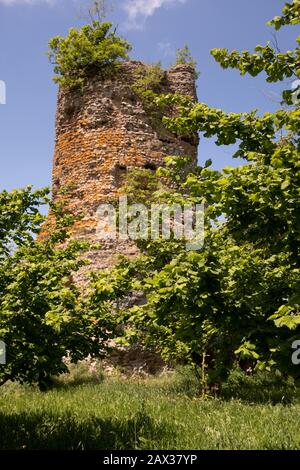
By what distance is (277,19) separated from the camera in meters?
4.98

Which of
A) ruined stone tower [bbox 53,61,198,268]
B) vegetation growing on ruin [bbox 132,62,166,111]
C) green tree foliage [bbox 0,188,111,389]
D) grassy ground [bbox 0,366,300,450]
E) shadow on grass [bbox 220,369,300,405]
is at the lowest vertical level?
shadow on grass [bbox 220,369,300,405]

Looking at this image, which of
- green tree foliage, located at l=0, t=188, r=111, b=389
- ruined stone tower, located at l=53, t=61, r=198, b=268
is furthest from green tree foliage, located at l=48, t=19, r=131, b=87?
green tree foliage, located at l=0, t=188, r=111, b=389

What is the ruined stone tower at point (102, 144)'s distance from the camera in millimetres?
15312

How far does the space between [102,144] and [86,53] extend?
382 cm

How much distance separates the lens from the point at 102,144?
1595cm

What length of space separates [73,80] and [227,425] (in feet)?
47.3

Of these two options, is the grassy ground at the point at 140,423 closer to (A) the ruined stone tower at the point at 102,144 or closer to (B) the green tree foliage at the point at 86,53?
(A) the ruined stone tower at the point at 102,144

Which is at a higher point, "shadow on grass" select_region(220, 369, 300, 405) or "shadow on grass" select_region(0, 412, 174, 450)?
"shadow on grass" select_region(0, 412, 174, 450)

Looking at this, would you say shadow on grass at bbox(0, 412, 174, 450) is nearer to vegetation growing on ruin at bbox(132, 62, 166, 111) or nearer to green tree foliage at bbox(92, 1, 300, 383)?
green tree foliage at bbox(92, 1, 300, 383)

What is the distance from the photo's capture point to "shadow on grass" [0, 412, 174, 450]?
5430 millimetres

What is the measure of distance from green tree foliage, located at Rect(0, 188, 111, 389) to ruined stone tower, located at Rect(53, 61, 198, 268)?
7.81 m

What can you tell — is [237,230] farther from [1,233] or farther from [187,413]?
[187,413]

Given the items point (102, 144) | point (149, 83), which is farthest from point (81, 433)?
point (149, 83)

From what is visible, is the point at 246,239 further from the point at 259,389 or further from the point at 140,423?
the point at 259,389
